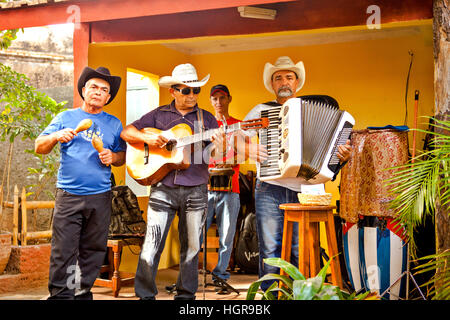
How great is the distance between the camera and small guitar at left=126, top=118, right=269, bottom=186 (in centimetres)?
349

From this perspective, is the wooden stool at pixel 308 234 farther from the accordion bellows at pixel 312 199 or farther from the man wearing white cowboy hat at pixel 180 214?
the man wearing white cowboy hat at pixel 180 214

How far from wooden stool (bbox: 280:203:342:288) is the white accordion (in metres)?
0.22

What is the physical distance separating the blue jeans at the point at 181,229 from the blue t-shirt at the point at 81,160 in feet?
1.31

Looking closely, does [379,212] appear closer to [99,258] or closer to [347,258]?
Result: [347,258]

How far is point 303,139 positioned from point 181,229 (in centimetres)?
108

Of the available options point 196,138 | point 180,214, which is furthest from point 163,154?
point 180,214

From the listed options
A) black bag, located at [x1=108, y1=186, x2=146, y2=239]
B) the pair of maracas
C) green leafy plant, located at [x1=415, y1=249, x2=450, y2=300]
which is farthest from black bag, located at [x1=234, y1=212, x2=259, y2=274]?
green leafy plant, located at [x1=415, y1=249, x2=450, y2=300]

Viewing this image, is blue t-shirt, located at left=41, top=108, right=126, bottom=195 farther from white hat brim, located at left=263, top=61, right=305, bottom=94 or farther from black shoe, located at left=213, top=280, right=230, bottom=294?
black shoe, located at left=213, top=280, right=230, bottom=294

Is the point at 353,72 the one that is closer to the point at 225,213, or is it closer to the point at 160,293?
the point at 225,213

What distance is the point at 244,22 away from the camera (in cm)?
428

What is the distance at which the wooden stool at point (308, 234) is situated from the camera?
3.37 m

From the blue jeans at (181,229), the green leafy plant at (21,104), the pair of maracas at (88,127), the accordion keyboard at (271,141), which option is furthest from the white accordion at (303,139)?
the green leafy plant at (21,104)

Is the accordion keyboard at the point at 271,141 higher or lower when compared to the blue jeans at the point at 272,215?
higher
